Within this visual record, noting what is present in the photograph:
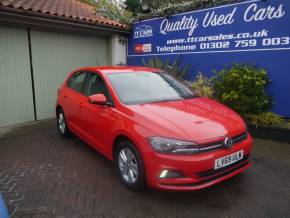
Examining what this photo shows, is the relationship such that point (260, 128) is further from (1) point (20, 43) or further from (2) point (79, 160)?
(1) point (20, 43)

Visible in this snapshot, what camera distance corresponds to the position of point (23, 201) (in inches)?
137

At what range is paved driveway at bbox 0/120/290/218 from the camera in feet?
10.7

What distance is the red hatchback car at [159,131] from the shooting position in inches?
124

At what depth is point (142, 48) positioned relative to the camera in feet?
32.9

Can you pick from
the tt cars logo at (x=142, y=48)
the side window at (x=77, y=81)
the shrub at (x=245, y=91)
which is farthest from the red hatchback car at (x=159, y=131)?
the tt cars logo at (x=142, y=48)

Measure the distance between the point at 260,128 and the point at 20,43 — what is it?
647cm

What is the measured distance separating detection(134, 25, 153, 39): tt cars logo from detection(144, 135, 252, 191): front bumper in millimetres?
7134

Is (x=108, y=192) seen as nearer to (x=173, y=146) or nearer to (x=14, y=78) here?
(x=173, y=146)

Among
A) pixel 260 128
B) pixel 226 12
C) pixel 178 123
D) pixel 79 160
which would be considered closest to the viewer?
pixel 178 123

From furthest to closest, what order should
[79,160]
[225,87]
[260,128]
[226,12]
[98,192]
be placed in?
[226,12] → [225,87] → [260,128] → [79,160] → [98,192]

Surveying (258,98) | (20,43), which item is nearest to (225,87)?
(258,98)

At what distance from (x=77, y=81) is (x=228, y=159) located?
3.41 metres

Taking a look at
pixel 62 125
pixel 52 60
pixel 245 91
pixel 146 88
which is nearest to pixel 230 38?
pixel 245 91

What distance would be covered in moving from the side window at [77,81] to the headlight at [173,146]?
8.18ft
